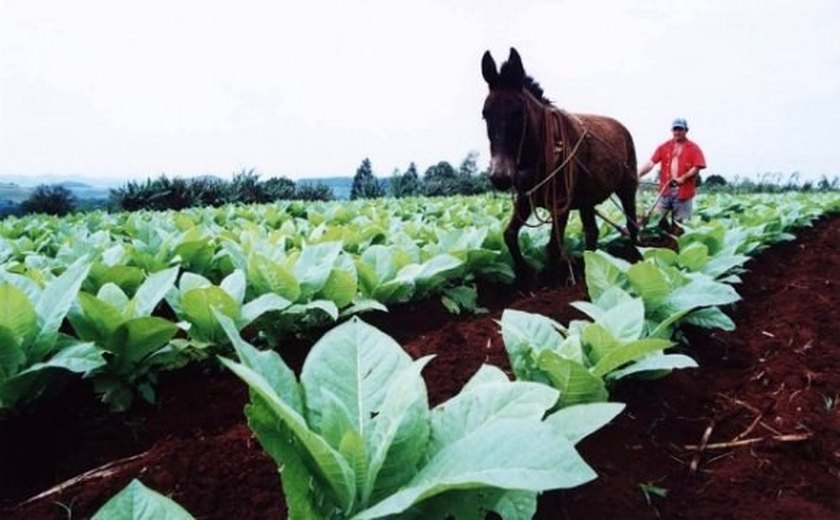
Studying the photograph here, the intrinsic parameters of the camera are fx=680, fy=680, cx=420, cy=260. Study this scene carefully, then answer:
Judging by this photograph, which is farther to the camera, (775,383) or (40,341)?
(775,383)

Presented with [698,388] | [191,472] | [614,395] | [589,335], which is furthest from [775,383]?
[191,472]

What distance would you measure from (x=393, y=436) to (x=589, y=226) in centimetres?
532

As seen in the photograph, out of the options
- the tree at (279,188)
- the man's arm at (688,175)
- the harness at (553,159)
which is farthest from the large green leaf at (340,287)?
the tree at (279,188)

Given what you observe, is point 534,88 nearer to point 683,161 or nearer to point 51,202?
point 683,161

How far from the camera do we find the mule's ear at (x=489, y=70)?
15.8ft

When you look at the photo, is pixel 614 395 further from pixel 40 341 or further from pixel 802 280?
pixel 802 280

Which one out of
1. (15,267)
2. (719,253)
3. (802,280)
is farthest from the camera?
(802,280)

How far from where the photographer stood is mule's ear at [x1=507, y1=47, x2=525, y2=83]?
4773 millimetres

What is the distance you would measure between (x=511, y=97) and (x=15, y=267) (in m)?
3.29

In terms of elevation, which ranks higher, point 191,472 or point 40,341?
point 40,341

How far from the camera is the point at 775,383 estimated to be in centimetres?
274

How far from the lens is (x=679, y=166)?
30.0 feet

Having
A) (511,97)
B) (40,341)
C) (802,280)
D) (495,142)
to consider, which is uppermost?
(511,97)

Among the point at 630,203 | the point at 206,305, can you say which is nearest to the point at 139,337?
the point at 206,305
